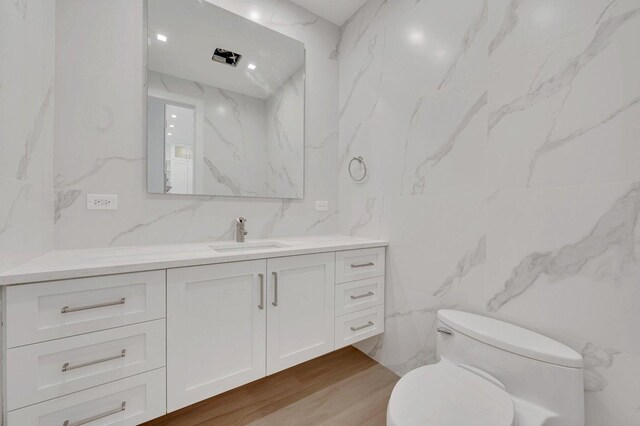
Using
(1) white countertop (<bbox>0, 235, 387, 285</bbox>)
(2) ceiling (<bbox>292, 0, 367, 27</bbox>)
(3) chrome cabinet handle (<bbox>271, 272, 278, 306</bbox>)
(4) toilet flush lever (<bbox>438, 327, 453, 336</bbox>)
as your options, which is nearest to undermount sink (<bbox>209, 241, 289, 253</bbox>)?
(1) white countertop (<bbox>0, 235, 387, 285</bbox>)

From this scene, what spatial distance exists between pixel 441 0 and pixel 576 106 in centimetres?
98

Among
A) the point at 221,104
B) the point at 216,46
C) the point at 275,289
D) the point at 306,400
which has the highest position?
the point at 216,46

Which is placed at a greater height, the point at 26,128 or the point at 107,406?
the point at 26,128

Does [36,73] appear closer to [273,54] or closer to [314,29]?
[273,54]

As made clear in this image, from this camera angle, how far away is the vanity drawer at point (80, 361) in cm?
89

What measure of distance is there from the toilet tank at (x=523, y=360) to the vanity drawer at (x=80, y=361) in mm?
1301

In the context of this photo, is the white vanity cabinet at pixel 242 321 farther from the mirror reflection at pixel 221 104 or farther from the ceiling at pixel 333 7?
the ceiling at pixel 333 7

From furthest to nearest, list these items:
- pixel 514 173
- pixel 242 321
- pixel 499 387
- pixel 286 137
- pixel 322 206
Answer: pixel 322 206, pixel 286 137, pixel 242 321, pixel 514 173, pixel 499 387

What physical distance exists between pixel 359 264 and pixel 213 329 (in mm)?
931

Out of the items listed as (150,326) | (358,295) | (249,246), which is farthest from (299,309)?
(150,326)

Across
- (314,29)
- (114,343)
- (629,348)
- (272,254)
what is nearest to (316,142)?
(314,29)

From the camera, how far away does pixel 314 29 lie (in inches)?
86.5

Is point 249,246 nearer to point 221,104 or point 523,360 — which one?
point 221,104

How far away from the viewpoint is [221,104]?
1796 millimetres
